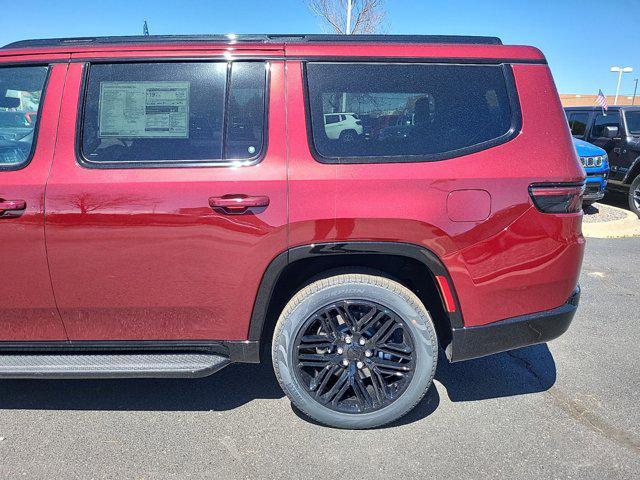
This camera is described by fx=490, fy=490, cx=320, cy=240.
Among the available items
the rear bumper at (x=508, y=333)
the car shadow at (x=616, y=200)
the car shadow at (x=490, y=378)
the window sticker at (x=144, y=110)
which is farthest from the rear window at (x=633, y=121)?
the window sticker at (x=144, y=110)

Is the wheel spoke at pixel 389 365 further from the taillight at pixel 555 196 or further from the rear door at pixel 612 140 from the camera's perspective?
the rear door at pixel 612 140

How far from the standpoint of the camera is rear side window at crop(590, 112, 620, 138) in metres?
9.35

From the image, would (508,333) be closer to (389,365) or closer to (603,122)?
(389,365)

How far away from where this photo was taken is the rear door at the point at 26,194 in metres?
2.45

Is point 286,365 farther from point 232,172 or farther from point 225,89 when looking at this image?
point 225,89

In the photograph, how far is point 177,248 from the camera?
245 cm

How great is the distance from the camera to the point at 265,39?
262cm

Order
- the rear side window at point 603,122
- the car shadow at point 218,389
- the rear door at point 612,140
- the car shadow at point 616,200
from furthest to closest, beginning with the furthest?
the car shadow at point 616,200 → the rear side window at point 603,122 → the rear door at point 612,140 → the car shadow at point 218,389

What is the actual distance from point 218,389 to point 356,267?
1.25 m

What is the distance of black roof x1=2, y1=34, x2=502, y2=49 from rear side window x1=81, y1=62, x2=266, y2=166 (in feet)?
0.58

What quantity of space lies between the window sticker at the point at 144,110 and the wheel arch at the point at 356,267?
2.84 ft

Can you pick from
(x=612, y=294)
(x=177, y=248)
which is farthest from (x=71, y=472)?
(x=612, y=294)

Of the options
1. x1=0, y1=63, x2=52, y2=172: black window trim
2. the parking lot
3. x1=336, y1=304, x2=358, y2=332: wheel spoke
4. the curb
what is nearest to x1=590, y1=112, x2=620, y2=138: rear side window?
the curb

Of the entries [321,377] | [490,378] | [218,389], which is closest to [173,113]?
[321,377]
